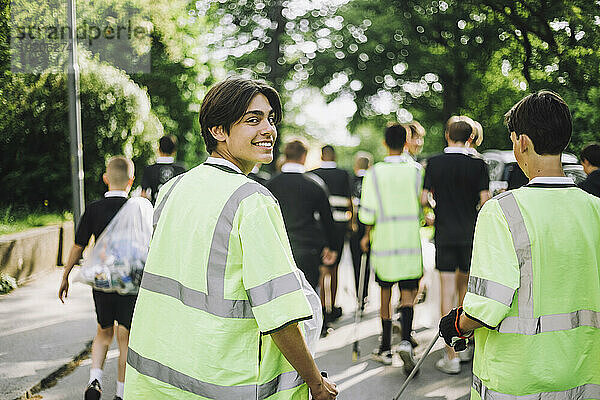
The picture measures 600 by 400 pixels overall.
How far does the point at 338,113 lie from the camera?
7.89m

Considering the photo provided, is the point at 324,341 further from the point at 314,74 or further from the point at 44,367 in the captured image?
the point at 314,74

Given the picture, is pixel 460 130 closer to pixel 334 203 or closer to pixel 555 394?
pixel 334 203

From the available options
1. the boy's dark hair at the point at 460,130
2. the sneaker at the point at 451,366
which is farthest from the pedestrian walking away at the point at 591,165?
the sneaker at the point at 451,366

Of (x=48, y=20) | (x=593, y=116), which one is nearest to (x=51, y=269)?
(x=48, y=20)

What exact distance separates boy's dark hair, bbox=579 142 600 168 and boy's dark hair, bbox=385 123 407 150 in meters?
1.47

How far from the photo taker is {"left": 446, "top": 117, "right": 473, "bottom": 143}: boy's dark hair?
205 inches

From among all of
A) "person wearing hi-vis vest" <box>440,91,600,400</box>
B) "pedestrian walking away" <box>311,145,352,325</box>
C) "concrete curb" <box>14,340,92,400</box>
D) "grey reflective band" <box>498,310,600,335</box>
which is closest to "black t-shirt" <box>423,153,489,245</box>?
"pedestrian walking away" <box>311,145,352,325</box>

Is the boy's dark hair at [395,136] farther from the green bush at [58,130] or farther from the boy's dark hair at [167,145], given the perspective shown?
the green bush at [58,130]

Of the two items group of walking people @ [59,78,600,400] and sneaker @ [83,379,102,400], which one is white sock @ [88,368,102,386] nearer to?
sneaker @ [83,379,102,400]

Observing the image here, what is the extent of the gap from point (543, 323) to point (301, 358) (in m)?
0.94

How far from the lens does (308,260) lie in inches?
211

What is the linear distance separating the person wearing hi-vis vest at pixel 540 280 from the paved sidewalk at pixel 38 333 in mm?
3860

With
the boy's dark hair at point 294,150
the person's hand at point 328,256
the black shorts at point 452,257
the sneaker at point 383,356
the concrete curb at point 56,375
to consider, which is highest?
the boy's dark hair at point 294,150

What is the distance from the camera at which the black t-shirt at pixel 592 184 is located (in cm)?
443
